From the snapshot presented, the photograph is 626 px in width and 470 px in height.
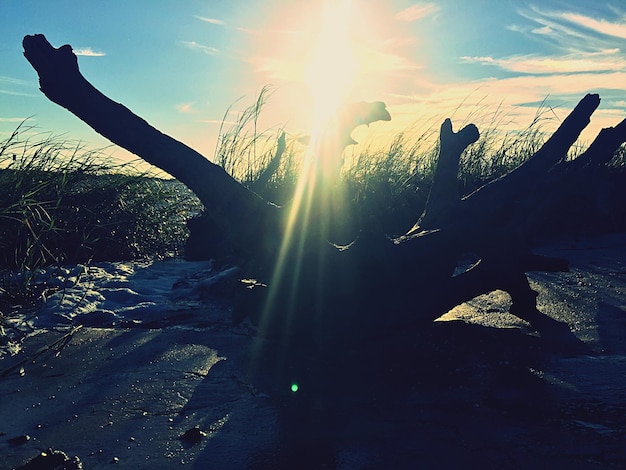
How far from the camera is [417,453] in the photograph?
6.13ft

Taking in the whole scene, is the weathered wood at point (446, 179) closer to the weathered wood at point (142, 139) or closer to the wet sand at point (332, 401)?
the wet sand at point (332, 401)

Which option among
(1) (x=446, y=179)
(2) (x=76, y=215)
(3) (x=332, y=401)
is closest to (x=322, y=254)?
(3) (x=332, y=401)

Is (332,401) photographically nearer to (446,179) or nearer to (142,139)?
(142,139)

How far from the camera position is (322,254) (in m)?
3.16

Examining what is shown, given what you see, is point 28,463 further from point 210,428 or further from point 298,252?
point 298,252

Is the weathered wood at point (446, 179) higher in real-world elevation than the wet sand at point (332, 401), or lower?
higher

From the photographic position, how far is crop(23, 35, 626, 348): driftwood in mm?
3129

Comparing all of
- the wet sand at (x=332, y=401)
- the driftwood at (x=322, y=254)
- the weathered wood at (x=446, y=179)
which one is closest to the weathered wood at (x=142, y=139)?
the driftwood at (x=322, y=254)

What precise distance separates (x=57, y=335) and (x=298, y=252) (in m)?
1.42

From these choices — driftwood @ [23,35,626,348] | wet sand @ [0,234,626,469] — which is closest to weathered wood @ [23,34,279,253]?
driftwood @ [23,35,626,348]

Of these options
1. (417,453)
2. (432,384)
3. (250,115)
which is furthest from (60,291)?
(250,115)

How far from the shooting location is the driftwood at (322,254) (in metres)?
3.13

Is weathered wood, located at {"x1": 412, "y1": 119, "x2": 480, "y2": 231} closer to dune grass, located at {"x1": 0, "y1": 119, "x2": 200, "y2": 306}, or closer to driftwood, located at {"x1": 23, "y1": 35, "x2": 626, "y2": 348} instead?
driftwood, located at {"x1": 23, "y1": 35, "x2": 626, "y2": 348}

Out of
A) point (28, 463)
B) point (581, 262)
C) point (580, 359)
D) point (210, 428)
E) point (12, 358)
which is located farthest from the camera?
point (581, 262)
